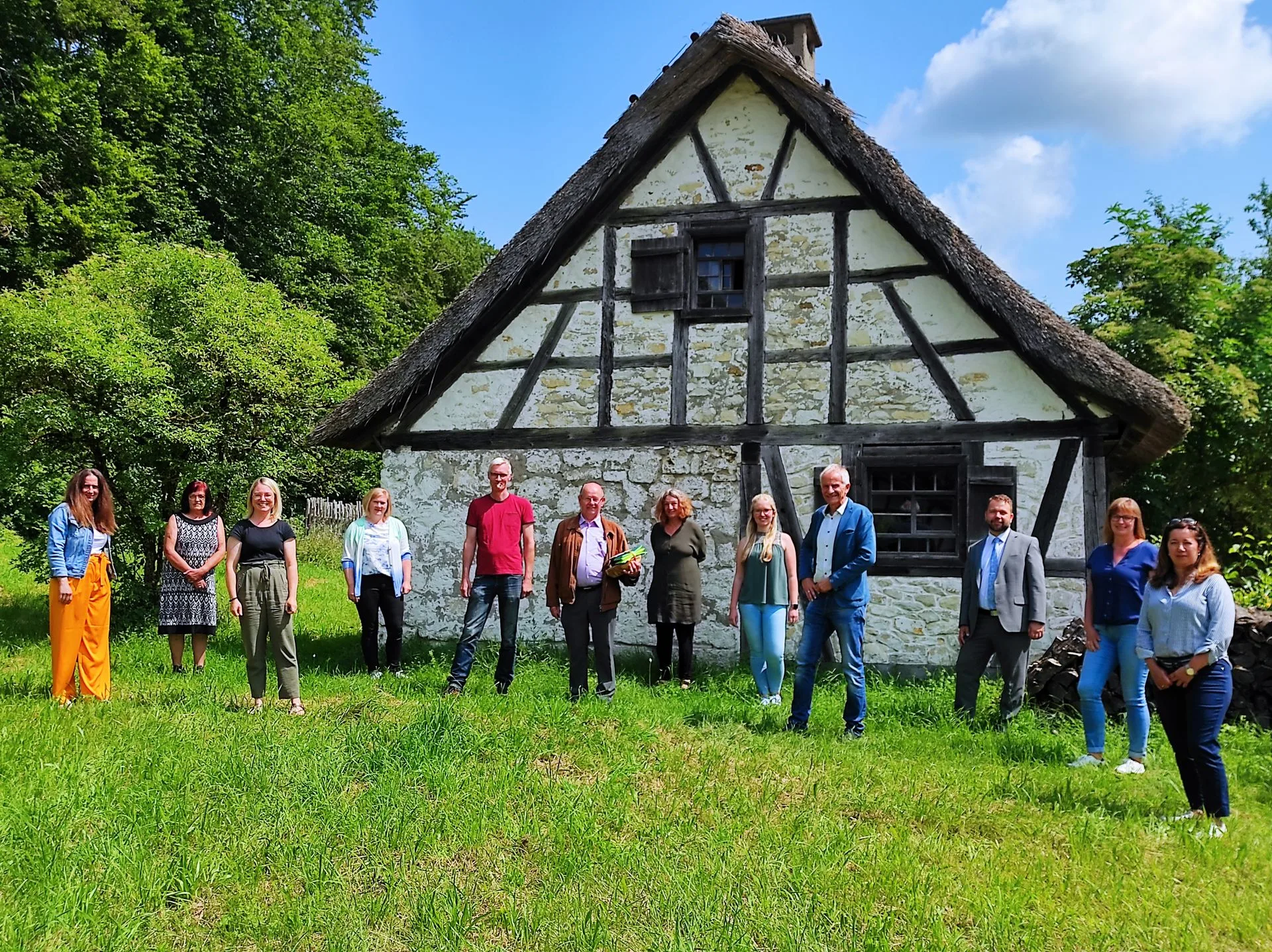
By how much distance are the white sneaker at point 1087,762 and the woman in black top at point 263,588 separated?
4.88 m

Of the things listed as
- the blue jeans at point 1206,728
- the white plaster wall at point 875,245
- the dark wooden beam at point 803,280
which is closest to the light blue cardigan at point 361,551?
the dark wooden beam at point 803,280

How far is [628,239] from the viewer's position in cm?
899

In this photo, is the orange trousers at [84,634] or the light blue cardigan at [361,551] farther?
the light blue cardigan at [361,551]

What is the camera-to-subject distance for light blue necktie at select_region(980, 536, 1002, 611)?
568cm

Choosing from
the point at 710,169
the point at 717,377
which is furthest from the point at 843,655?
the point at 710,169

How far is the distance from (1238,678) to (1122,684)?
6.20ft

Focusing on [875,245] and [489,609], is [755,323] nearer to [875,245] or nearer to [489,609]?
[875,245]

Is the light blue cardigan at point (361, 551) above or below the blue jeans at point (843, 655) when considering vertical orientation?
above

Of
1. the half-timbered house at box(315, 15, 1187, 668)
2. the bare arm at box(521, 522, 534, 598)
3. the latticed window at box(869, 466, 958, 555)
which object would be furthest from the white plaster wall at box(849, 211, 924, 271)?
the bare arm at box(521, 522, 534, 598)

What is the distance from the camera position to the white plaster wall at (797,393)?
8289 millimetres

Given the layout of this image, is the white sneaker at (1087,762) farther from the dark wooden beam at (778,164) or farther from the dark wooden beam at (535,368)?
the dark wooden beam at (535,368)

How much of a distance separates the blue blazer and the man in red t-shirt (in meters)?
2.20

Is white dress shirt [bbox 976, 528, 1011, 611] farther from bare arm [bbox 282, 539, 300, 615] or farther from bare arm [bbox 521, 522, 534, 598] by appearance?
bare arm [bbox 282, 539, 300, 615]

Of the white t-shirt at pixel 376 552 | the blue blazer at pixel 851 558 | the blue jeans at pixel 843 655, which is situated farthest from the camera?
the white t-shirt at pixel 376 552
